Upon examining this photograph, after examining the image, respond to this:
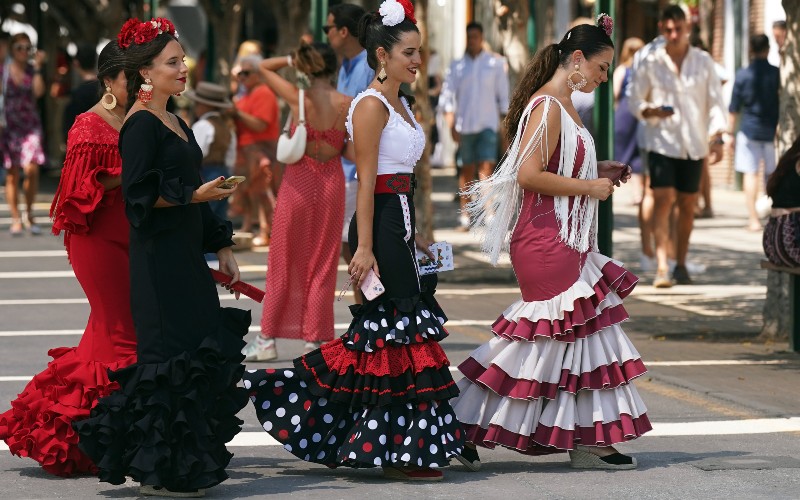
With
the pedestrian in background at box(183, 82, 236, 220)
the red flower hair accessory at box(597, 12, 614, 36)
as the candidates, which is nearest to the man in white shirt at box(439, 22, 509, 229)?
the pedestrian in background at box(183, 82, 236, 220)

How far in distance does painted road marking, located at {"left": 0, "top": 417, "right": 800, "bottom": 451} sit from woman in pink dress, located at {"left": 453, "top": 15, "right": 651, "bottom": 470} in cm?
96

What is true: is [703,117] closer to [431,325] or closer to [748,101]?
[748,101]

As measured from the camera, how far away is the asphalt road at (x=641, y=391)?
675cm

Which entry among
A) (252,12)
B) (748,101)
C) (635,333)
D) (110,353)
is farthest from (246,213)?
(252,12)

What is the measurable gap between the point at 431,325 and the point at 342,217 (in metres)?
3.35

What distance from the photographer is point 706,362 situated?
10.2 metres

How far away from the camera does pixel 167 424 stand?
252 inches

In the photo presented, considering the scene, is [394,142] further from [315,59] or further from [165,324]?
[315,59]

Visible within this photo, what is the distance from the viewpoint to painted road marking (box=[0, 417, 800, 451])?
309 inches

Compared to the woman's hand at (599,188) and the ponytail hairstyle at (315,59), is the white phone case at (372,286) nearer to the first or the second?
the woman's hand at (599,188)

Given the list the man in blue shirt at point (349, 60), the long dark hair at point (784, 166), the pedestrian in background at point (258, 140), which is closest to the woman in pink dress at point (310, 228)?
the man in blue shirt at point (349, 60)

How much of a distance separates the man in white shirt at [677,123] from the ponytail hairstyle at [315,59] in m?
4.34

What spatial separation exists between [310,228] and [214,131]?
5.91m

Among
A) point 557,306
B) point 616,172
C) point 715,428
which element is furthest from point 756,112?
point 557,306
